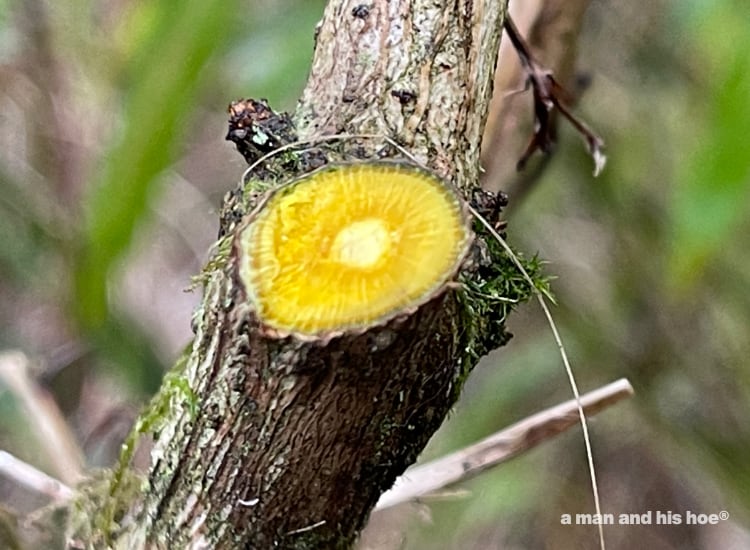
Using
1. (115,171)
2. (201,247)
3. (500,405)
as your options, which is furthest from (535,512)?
(115,171)

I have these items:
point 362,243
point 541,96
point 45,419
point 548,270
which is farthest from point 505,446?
point 548,270

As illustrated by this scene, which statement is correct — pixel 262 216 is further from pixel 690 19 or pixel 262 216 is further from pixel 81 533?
pixel 690 19

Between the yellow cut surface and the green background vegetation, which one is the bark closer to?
the yellow cut surface

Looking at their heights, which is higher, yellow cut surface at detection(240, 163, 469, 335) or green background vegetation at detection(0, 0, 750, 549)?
green background vegetation at detection(0, 0, 750, 549)

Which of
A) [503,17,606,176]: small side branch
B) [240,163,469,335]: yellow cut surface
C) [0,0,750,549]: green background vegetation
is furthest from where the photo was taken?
[0,0,750,549]: green background vegetation

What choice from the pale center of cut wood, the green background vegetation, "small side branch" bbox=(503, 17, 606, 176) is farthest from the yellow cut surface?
the green background vegetation
